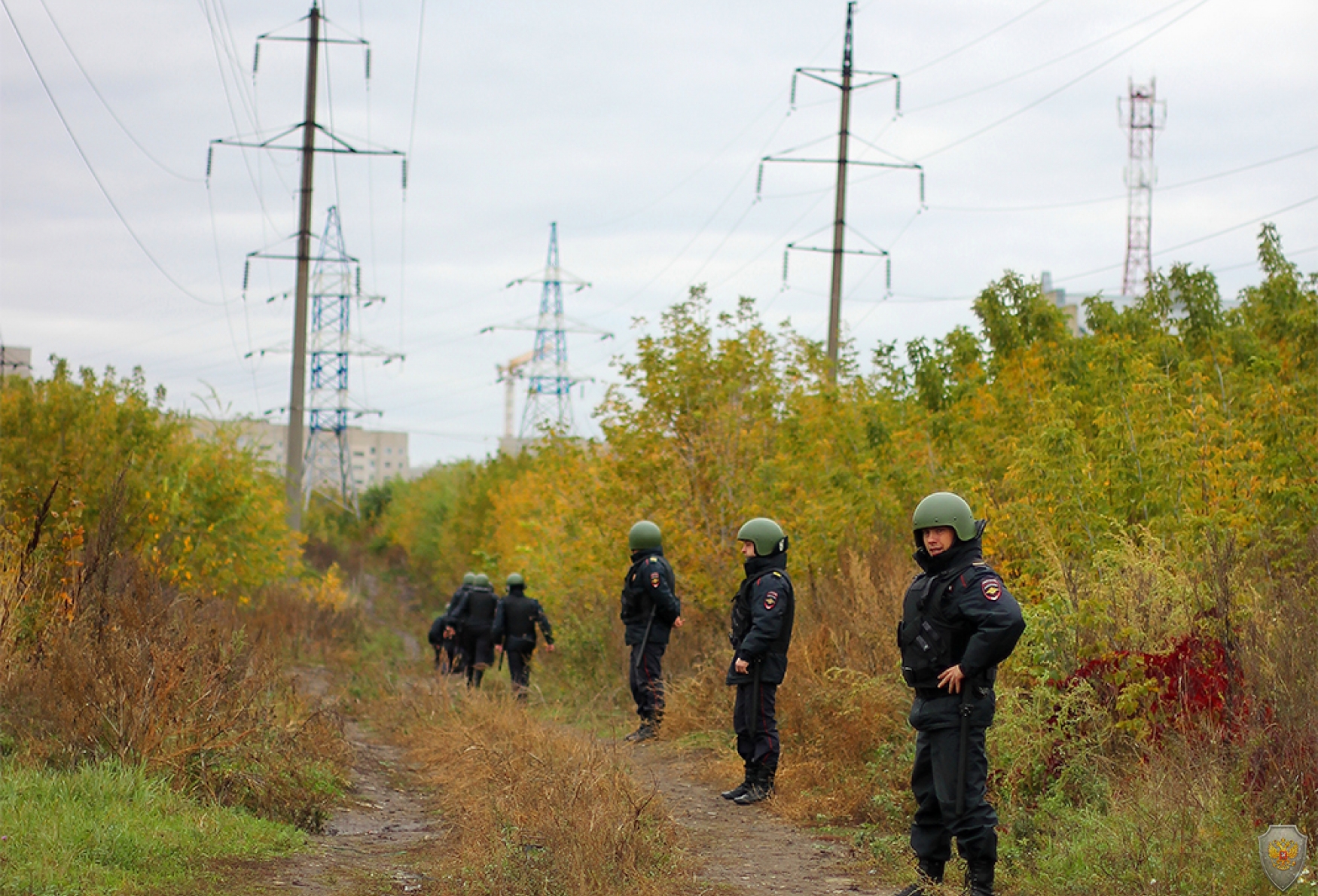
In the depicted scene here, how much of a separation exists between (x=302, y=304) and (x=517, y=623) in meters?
11.3

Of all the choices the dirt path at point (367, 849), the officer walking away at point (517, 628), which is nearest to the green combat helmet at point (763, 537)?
the dirt path at point (367, 849)

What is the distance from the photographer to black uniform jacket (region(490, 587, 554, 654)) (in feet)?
62.3

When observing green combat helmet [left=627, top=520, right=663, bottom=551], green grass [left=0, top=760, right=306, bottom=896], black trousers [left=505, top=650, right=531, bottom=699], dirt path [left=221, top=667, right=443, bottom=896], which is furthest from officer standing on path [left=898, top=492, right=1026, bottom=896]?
black trousers [left=505, top=650, right=531, bottom=699]

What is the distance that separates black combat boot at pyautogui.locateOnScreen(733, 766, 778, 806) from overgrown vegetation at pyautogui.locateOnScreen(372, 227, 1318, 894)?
0.63 feet

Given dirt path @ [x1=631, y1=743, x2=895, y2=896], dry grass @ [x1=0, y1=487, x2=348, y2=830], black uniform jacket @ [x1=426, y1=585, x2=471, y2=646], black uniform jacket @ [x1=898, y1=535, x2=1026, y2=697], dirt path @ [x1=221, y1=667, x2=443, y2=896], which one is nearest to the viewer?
black uniform jacket @ [x1=898, y1=535, x2=1026, y2=697]

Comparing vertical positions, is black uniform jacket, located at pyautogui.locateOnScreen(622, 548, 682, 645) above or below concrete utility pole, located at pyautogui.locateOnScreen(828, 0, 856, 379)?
below

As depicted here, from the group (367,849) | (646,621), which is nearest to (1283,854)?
(367,849)

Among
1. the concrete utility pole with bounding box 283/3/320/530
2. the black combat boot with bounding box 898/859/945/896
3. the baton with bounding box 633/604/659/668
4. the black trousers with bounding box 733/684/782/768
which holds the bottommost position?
the black combat boot with bounding box 898/859/945/896

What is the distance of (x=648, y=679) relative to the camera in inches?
568

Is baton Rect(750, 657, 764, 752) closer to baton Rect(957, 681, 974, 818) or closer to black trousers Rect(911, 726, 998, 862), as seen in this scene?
black trousers Rect(911, 726, 998, 862)

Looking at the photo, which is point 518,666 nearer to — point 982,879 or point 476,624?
point 476,624

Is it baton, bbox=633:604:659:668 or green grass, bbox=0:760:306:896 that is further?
baton, bbox=633:604:659:668

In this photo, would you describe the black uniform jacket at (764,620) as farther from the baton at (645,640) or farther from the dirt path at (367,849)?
the baton at (645,640)

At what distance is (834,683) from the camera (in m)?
11.5
